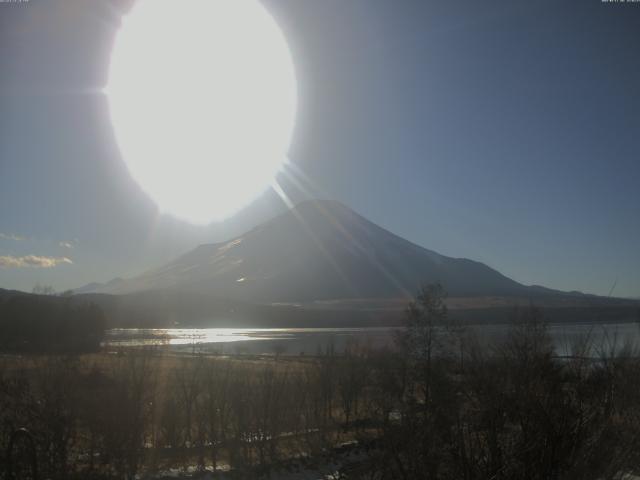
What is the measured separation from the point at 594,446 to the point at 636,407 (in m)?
4.63

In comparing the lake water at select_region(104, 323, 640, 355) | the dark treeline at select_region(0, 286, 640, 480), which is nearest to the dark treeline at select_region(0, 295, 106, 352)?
the lake water at select_region(104, 323, 640, 355)

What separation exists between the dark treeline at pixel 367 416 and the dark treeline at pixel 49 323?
23.7m

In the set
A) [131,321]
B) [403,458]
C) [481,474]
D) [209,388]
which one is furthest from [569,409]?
[131,321]

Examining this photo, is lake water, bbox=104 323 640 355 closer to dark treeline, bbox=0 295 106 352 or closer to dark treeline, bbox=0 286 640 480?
dark treeline, bbox=0 295 106 352

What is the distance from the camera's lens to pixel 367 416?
73.8 ft

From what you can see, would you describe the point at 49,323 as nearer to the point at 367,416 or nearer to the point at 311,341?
the point at 311,341

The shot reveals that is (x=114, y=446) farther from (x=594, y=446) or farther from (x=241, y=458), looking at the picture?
(x=594, y=446)

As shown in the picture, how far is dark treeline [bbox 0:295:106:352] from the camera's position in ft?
155

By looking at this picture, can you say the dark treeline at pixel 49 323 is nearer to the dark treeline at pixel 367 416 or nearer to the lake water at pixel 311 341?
the lake water at pixel 311 341

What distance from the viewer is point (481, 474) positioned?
4.27 metres

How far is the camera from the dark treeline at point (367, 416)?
15.0 feet

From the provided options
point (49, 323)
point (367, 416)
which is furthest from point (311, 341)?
point (367, 416)

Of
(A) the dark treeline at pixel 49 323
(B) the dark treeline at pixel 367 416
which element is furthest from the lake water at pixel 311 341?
(B) the dark treeline at pixel 367 416

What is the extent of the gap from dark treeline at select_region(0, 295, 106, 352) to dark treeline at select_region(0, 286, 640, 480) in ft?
77.6
